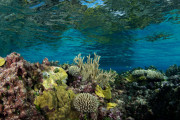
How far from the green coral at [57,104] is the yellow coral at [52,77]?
1305 mm

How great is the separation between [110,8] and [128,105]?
10.2 meters

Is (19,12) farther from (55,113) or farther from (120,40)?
(120,40)

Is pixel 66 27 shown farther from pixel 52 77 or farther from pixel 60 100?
pixel 60 100

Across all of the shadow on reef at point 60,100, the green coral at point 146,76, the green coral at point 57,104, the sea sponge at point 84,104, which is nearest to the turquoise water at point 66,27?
the green coral at point 146,76

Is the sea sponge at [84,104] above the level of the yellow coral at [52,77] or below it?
below

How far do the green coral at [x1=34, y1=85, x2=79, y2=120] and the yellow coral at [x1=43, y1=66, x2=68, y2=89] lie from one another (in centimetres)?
130

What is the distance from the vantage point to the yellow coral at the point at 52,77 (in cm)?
551

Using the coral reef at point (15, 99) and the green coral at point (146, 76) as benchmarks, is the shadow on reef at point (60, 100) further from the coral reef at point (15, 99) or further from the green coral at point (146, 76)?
the green coral at point (146, 76)

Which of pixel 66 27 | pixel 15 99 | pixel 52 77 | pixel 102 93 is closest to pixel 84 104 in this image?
pixel 102 93

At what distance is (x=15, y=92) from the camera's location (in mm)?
3764

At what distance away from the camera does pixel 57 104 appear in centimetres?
409

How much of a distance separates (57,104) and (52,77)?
2227 millimetres

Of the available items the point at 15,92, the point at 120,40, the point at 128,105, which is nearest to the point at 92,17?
the point at 120,40

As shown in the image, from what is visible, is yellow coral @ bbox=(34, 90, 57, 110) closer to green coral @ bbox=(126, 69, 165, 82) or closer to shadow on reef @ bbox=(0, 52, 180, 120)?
shadow on reef @ bbox=(0, 52, 180, 120)
